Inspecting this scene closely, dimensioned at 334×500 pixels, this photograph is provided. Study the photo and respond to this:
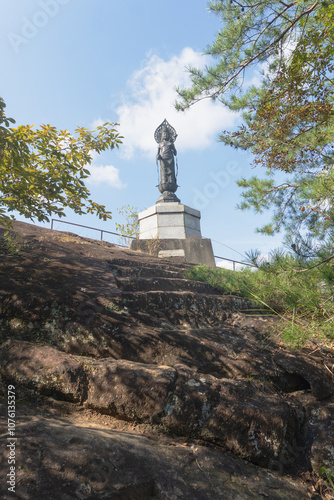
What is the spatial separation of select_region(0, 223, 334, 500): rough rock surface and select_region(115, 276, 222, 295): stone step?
1.45 feet

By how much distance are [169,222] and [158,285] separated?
22.5 feet

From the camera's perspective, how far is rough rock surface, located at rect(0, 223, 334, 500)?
1979 mm

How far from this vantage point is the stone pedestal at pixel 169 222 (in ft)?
38.8

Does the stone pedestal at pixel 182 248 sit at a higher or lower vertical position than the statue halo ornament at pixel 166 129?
lower

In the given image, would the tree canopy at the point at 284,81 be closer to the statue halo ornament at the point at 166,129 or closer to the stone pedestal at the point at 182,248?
the stone pedestal at the point at 182,248

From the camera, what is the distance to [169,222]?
12.0 m

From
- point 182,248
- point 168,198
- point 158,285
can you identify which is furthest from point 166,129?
point 158,285

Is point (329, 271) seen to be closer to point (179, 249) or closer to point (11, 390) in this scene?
point (11, 390)

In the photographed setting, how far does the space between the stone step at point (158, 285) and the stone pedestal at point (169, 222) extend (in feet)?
19.5

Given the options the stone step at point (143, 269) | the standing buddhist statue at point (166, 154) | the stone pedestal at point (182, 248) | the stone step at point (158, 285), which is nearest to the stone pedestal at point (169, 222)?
the stone pedestal at point (182, 248)

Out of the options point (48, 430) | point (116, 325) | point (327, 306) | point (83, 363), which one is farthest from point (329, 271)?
point (48, 430)

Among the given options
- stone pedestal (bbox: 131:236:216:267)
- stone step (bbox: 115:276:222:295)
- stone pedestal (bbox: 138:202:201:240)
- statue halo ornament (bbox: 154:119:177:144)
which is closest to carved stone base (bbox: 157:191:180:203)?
stone pedestal (bbox: 138:202:201:240)

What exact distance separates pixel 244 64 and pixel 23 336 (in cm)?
493

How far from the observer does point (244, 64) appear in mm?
5184
